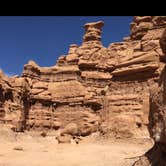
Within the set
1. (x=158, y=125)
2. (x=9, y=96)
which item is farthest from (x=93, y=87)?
(x=158, y=125)

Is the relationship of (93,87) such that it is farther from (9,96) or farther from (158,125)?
(158,125)

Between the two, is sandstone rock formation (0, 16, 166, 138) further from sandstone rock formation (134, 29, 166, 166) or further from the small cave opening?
sandstone rock formation (134, 29, 166, 166)

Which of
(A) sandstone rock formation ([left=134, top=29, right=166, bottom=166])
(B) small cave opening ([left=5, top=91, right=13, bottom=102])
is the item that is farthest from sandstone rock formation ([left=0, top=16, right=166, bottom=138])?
(A) sandstone rock formation ([left=134, top=29, right=166, bottom=166])

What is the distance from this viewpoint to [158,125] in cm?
1011

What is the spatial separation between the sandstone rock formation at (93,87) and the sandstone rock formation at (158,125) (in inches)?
585

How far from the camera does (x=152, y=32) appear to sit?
1390 inches

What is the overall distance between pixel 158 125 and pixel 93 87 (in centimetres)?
4549

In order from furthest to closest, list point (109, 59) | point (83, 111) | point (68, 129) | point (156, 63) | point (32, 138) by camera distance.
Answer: point (109, 59)
point (83, 111)
point (32, 138)
point (68, 129)
point (156, 63)

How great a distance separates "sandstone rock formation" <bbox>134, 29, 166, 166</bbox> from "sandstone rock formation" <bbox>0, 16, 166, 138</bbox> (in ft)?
48.7

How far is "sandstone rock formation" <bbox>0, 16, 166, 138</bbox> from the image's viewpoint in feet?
93.8

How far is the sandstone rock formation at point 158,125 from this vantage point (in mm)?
9879

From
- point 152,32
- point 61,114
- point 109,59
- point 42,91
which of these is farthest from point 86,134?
point 109,59
